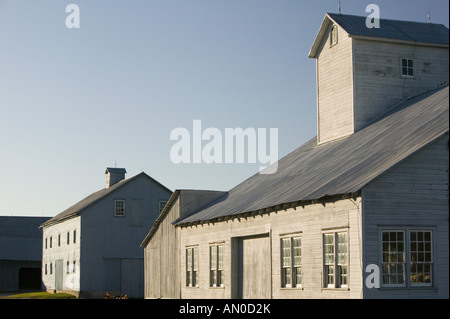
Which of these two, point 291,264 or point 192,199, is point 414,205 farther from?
point 192,199

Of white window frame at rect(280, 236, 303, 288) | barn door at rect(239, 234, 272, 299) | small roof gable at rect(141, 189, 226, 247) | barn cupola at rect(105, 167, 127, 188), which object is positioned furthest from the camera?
barn cupola at rect(105, 167, 127, 188)

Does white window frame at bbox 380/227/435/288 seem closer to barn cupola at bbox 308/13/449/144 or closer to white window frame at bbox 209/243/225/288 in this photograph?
barn cupola at bbox 308/13/449/144

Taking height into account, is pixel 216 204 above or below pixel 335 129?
below

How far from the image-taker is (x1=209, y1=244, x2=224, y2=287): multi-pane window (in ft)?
111

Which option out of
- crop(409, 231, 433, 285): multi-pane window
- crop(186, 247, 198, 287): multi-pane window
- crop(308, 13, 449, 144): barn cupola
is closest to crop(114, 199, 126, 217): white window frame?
crop(186, 247, 198, 287): multi-pane window

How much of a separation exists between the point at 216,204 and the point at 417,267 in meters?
15.9

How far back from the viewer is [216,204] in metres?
37.6

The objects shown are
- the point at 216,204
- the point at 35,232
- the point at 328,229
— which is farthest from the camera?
the point at 35,232

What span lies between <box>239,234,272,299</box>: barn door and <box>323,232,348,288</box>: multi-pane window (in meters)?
4.37

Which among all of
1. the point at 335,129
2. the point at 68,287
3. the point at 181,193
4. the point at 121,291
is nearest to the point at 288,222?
the point at 335,129

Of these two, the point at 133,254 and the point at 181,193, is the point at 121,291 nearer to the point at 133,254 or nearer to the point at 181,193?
the point at 133,254

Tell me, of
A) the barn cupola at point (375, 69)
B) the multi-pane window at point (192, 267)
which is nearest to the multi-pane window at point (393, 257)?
the barn cupola at point (375, 69)

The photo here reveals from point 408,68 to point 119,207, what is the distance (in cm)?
2934

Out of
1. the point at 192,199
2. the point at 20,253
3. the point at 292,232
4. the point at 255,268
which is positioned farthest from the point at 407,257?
the point at 20,253
